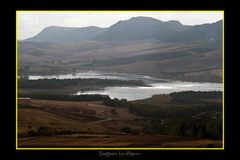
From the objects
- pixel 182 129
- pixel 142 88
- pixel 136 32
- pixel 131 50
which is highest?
pixel 136 32

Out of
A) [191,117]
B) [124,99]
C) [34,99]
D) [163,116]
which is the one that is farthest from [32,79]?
[191,117]

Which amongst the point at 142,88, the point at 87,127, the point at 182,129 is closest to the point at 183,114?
the point at 182,129

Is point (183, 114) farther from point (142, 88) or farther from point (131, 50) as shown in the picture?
point (131, 50)

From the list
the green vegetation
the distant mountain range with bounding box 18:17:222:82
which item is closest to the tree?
the green vegetation

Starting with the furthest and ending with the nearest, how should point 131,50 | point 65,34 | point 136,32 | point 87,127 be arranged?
point 136,32 → point 131,50 → point 65,34 → point 87,127

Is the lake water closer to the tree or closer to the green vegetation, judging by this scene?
the green vegetation

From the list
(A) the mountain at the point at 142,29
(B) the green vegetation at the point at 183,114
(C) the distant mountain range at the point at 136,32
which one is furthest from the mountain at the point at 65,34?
(B) the green vegetation at the point at 183,114

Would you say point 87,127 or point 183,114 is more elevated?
point 183,114

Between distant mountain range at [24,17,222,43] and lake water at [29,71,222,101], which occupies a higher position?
distant mountain range at [24,17,222,43]
